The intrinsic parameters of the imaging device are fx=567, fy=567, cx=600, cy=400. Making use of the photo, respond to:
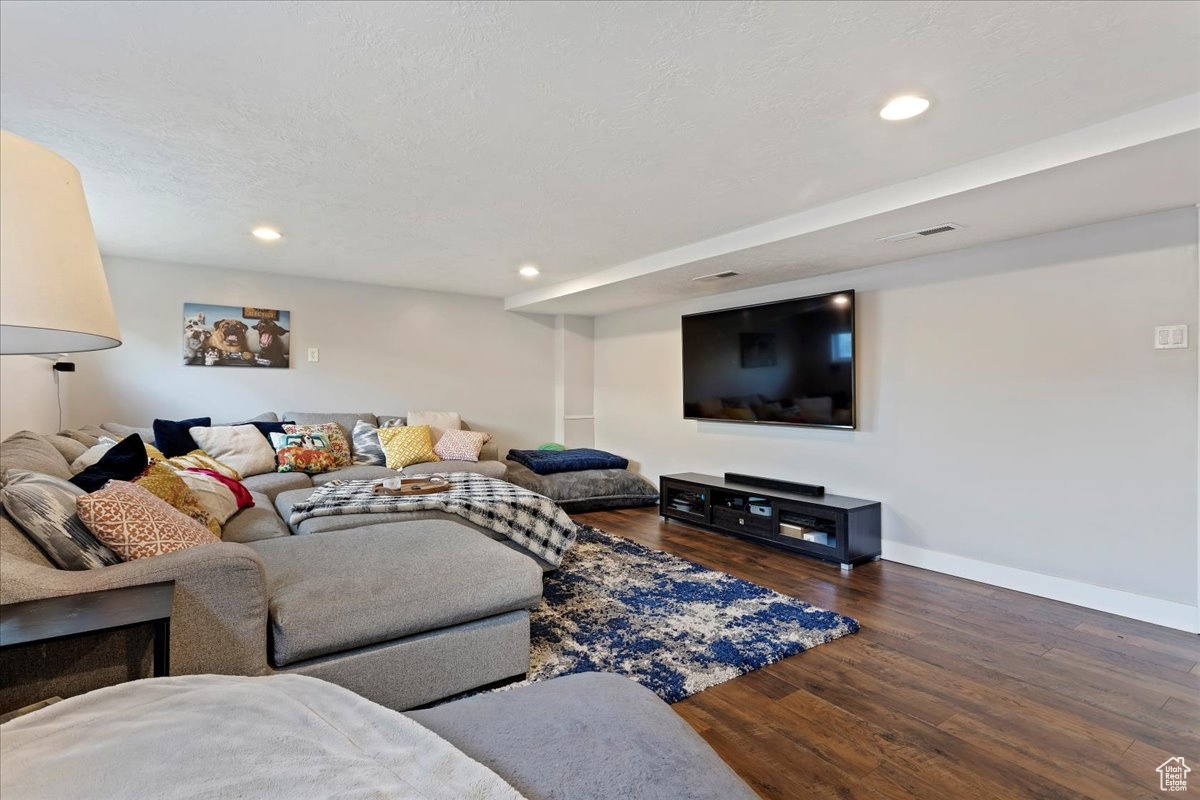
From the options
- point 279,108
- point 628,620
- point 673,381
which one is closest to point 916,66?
point 279,108

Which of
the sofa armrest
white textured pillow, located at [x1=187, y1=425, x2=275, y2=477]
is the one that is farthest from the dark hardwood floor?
white textured pillow, located at [x1=187, y1=425, x2=275, y2=477]

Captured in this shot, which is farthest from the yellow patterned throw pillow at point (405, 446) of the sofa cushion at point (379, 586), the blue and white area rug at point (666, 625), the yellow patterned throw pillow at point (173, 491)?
the sofa cushion at point (379, 586)

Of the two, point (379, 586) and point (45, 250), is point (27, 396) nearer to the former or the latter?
point (379, 586)

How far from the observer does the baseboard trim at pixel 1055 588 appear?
2.72 meters

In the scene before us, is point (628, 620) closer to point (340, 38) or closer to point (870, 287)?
point (340, 38)

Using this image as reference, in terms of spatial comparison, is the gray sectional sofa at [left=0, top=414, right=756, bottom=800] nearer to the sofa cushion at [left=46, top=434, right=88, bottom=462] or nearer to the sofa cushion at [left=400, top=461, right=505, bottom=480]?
the sofa cushion at [left=46, top=434, right=88, bottom=462]

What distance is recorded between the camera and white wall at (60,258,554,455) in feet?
14.8

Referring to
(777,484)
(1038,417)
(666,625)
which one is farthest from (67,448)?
(1038,417)

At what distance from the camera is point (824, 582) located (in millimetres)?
3338

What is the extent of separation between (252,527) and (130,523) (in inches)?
43.4

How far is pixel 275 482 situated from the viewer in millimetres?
3902

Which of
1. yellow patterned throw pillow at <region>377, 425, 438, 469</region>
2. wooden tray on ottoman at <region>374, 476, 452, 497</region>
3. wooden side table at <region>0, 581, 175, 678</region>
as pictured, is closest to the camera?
wooden side table at <region>0, 581, 175, 678</region>

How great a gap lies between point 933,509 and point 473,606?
9.94 ft

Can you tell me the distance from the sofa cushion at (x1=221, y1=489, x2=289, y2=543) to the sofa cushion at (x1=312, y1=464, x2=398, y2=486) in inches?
44.1
